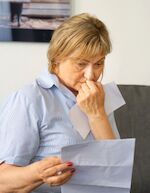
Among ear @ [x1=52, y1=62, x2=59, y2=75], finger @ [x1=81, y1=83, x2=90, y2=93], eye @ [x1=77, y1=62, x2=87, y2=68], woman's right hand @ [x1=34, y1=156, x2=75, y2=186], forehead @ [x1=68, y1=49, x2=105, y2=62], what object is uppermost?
forehead @ [x1=68, y1=49, x2=105, y2=62]

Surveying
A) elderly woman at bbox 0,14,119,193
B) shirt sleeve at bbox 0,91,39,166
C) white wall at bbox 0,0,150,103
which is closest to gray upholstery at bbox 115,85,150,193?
white wall at bbox 0,0,150,103

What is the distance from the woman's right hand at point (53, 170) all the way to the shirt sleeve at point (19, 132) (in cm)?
12

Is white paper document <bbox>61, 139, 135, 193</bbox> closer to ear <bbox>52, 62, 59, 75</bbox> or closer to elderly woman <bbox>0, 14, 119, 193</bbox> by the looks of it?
elderly woman <bbox>0, 14, 119, 193</bbox>

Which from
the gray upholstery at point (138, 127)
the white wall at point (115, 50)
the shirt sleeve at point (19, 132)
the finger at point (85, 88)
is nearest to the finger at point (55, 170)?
the shirt sleeve at point (19, 132)

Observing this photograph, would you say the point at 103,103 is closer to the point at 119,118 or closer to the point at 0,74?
the point at 119,118

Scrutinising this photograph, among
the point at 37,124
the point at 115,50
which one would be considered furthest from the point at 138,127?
the point at 37,124

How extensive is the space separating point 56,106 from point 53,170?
0.87 feet

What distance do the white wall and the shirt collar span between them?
747 mm

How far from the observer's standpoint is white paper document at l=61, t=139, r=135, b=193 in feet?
2.95

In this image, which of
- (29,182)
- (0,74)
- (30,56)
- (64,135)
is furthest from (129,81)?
(29,182)

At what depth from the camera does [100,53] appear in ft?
3.41

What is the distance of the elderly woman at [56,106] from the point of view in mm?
967

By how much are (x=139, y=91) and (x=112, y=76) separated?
0.70ft

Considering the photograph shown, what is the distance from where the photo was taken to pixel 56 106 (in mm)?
1059
